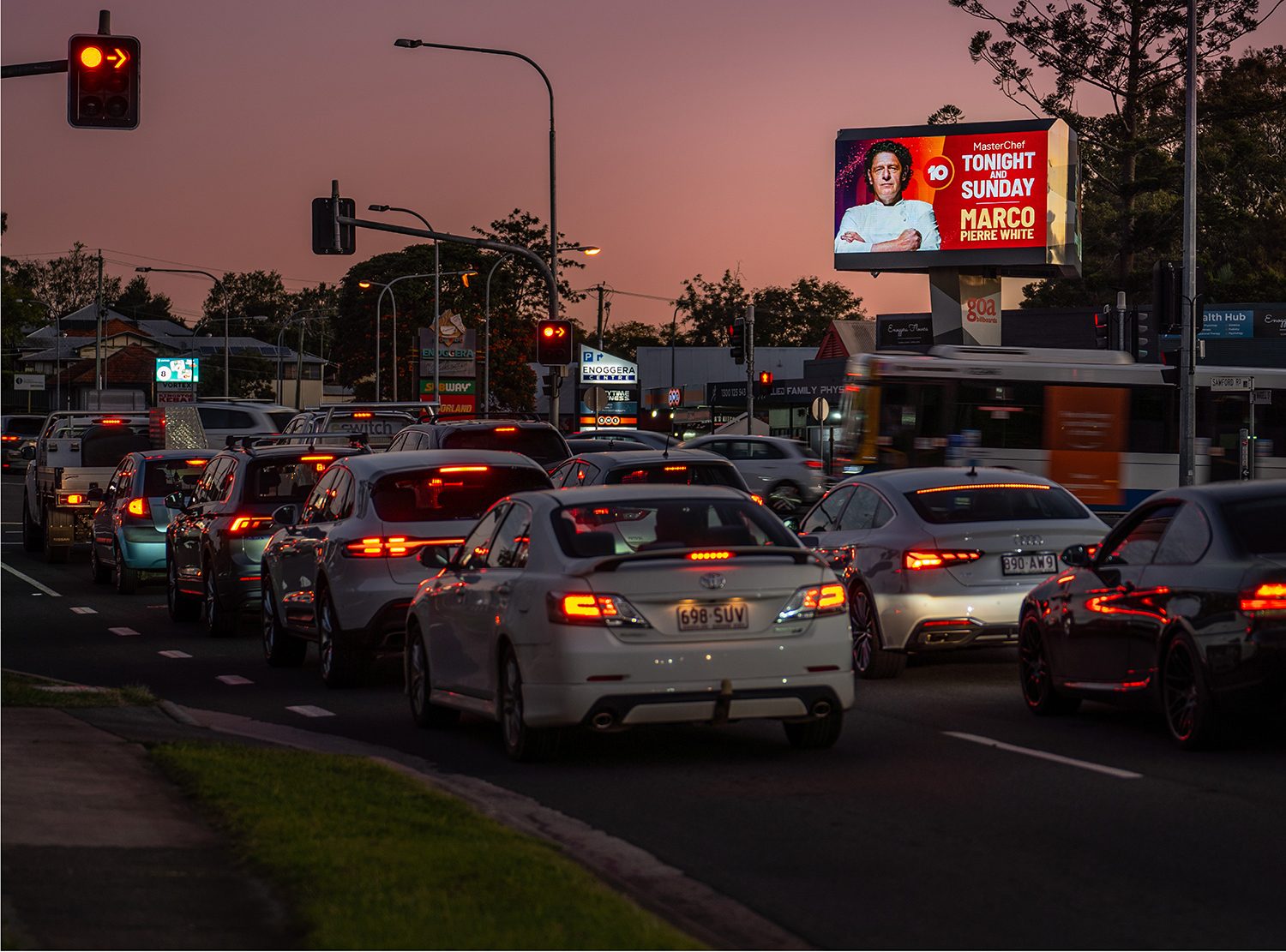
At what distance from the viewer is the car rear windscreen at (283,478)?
19.0 meters

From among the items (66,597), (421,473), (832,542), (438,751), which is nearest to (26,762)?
(438,751)

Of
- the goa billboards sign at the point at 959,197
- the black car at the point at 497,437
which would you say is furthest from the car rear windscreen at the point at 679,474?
the goa billboards sign at the point at 959,197

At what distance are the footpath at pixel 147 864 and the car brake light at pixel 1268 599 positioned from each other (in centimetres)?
386

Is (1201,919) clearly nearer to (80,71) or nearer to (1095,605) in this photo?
(1095,605)

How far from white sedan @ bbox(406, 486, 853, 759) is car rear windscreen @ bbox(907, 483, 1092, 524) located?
382 centimetres

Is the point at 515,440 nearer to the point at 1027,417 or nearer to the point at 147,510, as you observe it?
the point at 147,510

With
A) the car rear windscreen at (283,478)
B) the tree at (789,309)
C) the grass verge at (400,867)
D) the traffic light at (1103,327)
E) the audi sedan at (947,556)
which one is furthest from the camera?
the tree at (789,309)

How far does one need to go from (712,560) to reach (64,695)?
16.8 feet

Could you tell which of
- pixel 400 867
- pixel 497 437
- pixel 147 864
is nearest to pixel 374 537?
pixel 147 864

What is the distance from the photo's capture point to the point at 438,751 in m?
11.5

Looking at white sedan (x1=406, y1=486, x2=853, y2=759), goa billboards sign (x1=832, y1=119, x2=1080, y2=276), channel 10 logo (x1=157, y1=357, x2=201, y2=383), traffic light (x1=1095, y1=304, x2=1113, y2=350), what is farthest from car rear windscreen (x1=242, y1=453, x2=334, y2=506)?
channel 10 logo (x1=157, y1=357, x2=201, y2=383)

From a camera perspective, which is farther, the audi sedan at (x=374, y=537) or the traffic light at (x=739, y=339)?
the traffic light at (x=739, y=339)

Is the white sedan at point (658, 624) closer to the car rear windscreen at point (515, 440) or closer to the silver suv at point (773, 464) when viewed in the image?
the car rear windscreen at point (515, 440)

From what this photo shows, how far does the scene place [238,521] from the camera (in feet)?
61.5
